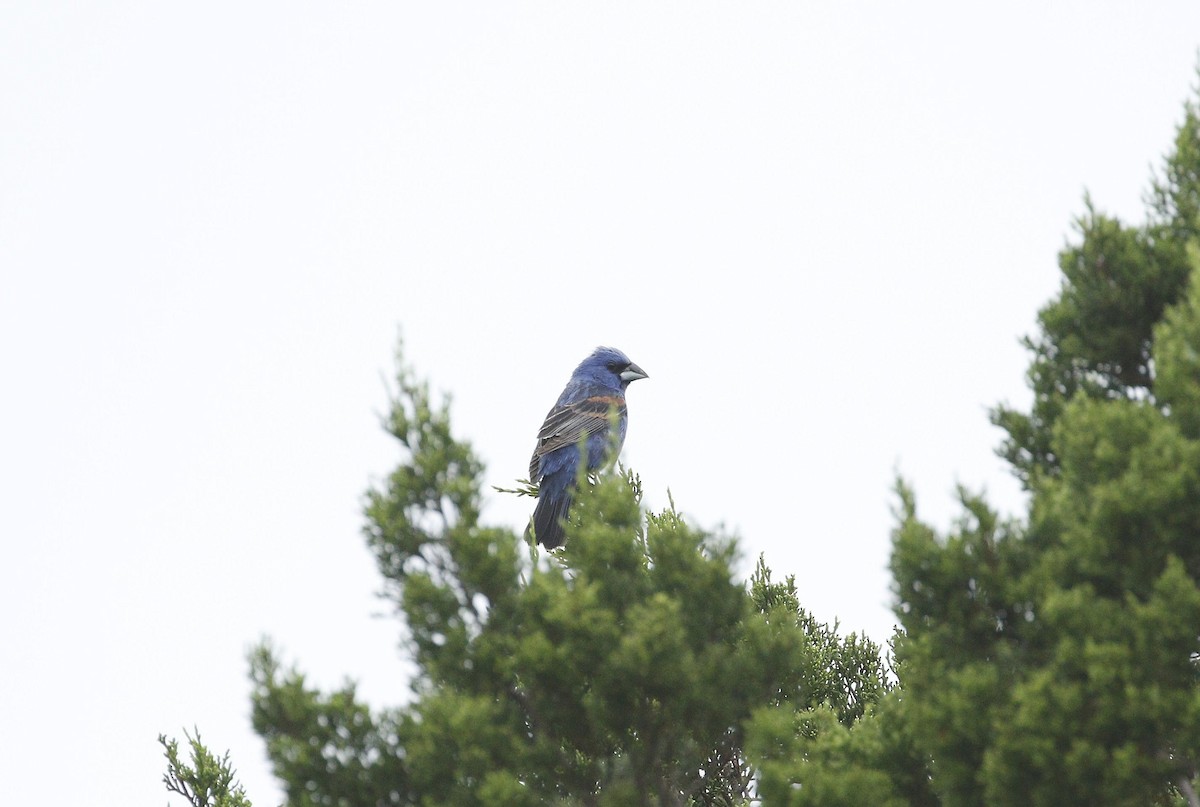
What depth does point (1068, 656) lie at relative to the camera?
6852 mm

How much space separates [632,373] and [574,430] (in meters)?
1.83

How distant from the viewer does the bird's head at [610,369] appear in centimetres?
1653

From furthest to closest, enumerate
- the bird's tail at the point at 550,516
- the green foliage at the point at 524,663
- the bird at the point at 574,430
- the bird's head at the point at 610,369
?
1. the bird's head at the point at 610,369
2. the bird at the point at 574,430
3. the bird's tail at the point at 550,516
4. the green foliage at the point at 524,663

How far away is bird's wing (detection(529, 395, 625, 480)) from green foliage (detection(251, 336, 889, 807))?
6.24 metres

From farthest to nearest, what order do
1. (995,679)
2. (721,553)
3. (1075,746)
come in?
(721,553) → (995,679) → (1075,746)

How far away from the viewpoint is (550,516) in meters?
14.5

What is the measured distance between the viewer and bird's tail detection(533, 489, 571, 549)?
14195 mm

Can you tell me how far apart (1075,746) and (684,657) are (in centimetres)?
241

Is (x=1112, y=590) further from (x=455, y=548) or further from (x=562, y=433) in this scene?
(x=562, y=433)

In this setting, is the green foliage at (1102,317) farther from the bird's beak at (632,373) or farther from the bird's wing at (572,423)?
the bird's beak at (632,373)

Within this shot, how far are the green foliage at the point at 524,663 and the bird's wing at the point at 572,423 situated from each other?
624 centimetres

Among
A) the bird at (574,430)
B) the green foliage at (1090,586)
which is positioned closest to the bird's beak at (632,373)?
the bird at (574,430)

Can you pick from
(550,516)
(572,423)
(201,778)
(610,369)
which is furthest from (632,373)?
(201,778)

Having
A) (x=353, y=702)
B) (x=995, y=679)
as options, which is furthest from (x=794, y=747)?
(x=353, y=702)
